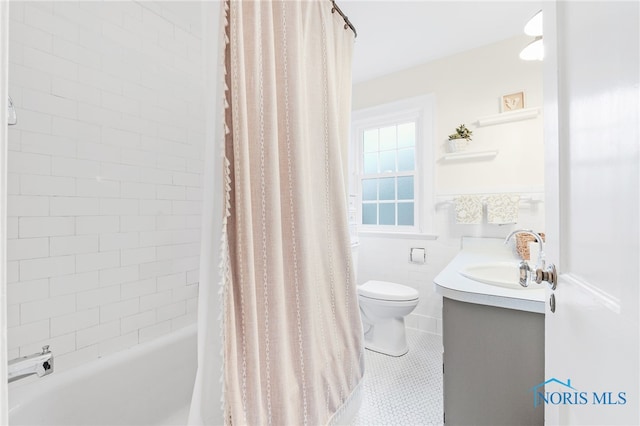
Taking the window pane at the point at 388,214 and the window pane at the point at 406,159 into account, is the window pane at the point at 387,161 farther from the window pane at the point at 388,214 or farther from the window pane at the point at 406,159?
the window pane at the point at 388,214

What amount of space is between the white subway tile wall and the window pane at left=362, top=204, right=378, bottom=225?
67.0 inches

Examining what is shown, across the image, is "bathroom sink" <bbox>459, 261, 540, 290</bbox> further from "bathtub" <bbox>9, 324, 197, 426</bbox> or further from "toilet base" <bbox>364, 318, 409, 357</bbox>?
"bathtub" <bbox>9, 324, 197, 426</bbox>

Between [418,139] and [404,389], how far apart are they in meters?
2.00

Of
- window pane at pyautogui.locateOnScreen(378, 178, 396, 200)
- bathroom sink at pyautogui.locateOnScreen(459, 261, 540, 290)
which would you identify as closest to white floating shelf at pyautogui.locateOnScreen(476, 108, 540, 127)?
window pane at pyautogui.locateOnScreen(378, 178, 396, 200)

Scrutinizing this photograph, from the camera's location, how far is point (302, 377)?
114 cm

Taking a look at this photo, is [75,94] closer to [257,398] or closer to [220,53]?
[220,53]

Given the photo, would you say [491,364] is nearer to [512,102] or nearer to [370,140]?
[512,102]

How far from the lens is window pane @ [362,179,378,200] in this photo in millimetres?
2926

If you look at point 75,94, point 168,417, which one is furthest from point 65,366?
point 75,94

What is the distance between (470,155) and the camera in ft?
7.45

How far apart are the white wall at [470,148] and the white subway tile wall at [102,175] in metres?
1.75

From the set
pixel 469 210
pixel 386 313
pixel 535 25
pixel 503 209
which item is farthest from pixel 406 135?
pixel 386 313

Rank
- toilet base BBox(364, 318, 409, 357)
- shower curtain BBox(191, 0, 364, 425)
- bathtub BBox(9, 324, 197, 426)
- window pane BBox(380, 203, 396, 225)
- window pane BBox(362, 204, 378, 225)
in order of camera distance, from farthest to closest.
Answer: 1. window pane BBox(362, 204, 378, 225)
2. window pane BBox(380, 203, 396, 225)
3. toilet base BBox(364, 318, 409, 357)
4. bathtub BBox(9, 324, 197, 426)
5. shower curtain BBox(191, 0, 364, 425)

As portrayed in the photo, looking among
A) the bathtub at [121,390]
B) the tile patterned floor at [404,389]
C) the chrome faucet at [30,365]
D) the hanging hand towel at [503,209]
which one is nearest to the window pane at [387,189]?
the hanging hand towel at [503,209]
